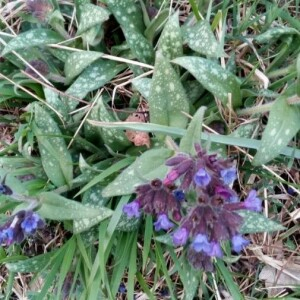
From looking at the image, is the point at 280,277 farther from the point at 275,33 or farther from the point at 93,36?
the point at 93,36

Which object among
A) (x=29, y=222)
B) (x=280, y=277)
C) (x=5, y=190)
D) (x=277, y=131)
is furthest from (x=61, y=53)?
(x=280, y=277)

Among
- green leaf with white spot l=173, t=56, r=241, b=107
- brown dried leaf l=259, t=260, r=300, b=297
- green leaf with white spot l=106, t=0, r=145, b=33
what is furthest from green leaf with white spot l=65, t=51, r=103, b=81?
brown dried leaf l=259, t=260, r=300, b=297

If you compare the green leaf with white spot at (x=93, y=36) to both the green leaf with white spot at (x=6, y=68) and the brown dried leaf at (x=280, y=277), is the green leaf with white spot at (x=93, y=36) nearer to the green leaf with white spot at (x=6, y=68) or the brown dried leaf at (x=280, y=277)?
the green leaf with white spot at (x=6, y=68)

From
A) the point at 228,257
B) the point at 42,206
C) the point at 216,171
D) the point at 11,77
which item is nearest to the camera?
the point at 216,171

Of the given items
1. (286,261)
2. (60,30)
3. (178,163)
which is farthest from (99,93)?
(286,261)

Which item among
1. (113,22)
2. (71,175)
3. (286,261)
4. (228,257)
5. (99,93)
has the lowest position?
(286,261)

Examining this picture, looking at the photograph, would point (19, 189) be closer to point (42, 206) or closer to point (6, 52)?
point (42, 206)

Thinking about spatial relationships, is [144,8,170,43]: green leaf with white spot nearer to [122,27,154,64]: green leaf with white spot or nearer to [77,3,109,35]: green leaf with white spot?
[122,27,154,64]: green leaf with white spot

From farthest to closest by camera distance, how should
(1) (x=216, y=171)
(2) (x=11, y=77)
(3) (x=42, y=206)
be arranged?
(2) (x=11, y=77)
(3) (x=42, y=206)
(1) (x=216, y=171)

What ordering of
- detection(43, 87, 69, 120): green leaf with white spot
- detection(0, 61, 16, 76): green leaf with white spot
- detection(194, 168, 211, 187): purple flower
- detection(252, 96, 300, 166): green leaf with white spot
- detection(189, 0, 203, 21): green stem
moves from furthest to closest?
detection(0, 61, 16, 76): green leaf with white spot → detection(43, 87, 69, 120): green leaf with white spot → detection(189, 0, 203, 21): green stem → detection(252, 96, 300, 166): green leaf with white spot → detection(194, 168, 211, 187): purple flower
